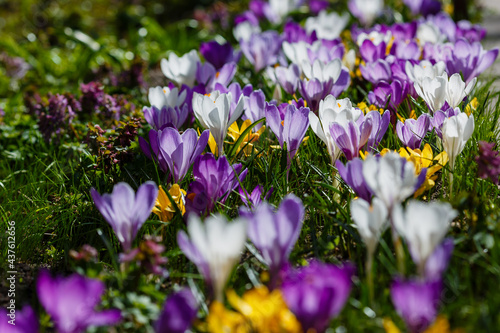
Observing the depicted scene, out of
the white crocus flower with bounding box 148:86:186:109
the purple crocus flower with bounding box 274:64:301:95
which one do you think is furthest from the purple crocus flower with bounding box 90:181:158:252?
the purple crocus flower with bounding box 274:64:301:95

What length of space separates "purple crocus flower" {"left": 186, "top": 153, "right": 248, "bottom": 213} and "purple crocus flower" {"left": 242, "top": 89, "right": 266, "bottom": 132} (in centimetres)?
49

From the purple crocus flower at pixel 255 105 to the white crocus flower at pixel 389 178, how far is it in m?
0.83

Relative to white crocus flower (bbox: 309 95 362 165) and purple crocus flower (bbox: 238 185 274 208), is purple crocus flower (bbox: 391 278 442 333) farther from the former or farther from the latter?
white crocus flower (bbox: 309 95 362 165)

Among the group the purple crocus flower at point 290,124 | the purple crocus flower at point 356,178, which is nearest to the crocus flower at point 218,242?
the purple crocus flower at point 356,178

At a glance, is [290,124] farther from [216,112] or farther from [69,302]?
[69,302]

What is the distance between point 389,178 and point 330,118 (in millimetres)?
457

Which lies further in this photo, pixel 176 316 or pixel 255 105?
pixel 255 105

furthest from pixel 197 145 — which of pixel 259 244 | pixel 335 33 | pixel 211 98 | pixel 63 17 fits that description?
pixel 63 17

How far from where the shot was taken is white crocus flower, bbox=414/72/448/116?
1.92 meters

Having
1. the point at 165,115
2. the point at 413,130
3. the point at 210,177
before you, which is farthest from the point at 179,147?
the point at 413,130

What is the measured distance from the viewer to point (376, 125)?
1762 mm

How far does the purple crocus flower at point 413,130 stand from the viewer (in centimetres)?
181

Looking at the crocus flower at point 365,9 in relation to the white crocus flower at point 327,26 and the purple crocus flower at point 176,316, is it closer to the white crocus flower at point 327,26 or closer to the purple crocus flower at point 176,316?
the white crocus flower at point 327,26

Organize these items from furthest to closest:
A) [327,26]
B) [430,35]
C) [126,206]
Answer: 1. [327,26]
2. [430,35]
3. [126,206]
